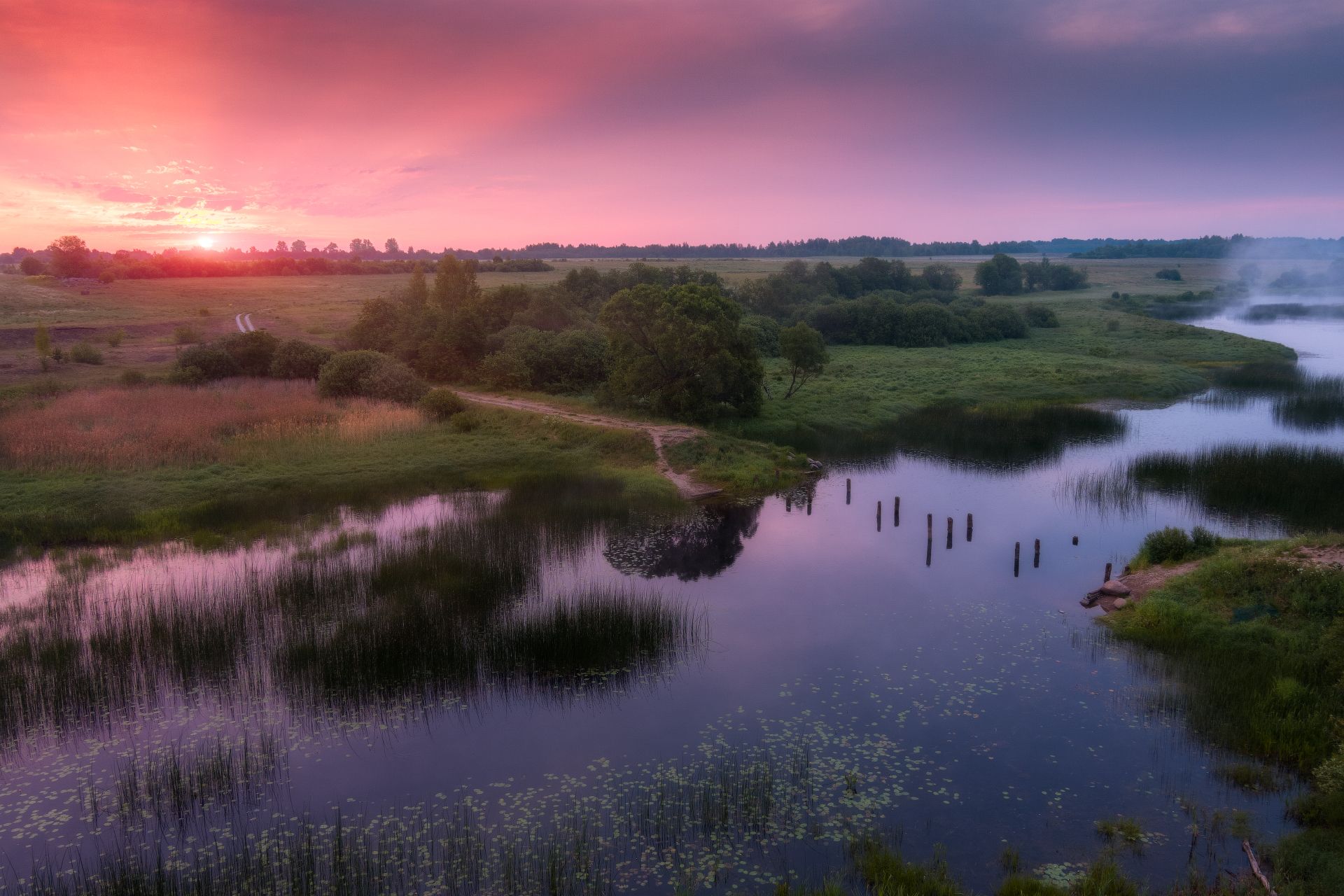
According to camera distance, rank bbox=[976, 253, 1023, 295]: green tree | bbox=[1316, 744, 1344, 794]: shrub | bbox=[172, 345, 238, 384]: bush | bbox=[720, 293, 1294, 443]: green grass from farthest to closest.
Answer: bbox=[976, 253, 1023, 295]: green tree, bbox=[172, 345, 238, 384]: bush, bbox=[720, 293, 1294, 443]: green grass, bbox=[1316, 744, 1344, 794]: shrub

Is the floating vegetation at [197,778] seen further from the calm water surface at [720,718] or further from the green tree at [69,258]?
the green tree at [69,258]

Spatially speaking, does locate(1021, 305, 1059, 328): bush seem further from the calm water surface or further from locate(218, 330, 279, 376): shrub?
locate(218, 330, 279, 376): shrub

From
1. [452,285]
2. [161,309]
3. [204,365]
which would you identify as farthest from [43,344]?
[161,309]

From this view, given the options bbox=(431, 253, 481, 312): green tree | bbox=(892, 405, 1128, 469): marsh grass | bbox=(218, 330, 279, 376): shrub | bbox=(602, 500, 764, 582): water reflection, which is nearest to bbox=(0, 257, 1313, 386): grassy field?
bbox=(218, 330, 279, 376): shrub

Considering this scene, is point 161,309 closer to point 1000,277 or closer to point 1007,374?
point 1007,374

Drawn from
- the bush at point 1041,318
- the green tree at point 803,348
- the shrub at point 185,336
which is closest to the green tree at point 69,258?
the shrub at point 185,336

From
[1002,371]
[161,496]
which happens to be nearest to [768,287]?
[1002,371]
